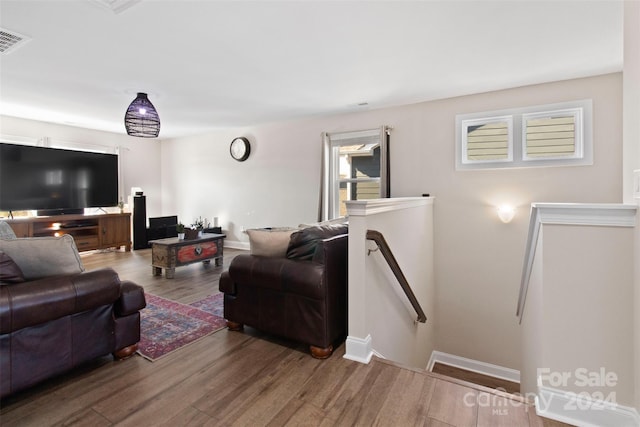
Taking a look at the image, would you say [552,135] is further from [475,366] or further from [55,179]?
→ [55,179]

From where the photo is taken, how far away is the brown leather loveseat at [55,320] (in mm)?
1611

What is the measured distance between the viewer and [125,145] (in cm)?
682

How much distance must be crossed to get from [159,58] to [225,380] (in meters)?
2.95

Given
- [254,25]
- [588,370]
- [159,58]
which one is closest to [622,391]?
[588,370]

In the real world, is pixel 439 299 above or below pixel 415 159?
below

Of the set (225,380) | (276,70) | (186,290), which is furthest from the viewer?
(186,290)

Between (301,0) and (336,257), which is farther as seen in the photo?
(336,257)

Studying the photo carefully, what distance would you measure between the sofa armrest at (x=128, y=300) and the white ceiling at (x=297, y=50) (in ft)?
6.61

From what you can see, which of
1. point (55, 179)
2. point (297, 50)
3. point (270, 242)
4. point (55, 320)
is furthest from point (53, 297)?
point (55, 179)

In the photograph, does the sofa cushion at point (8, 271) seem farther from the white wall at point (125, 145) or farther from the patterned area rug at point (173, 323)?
the white wall at point (125, 145)

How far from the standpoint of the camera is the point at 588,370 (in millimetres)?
1521

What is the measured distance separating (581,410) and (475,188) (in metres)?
2.95

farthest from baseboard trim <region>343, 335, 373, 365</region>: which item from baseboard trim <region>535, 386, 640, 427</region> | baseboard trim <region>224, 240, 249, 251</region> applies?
baseboard trim <region>224, 240, 249, 251</region>

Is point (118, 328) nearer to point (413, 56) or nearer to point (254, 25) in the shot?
point (254, 25)
